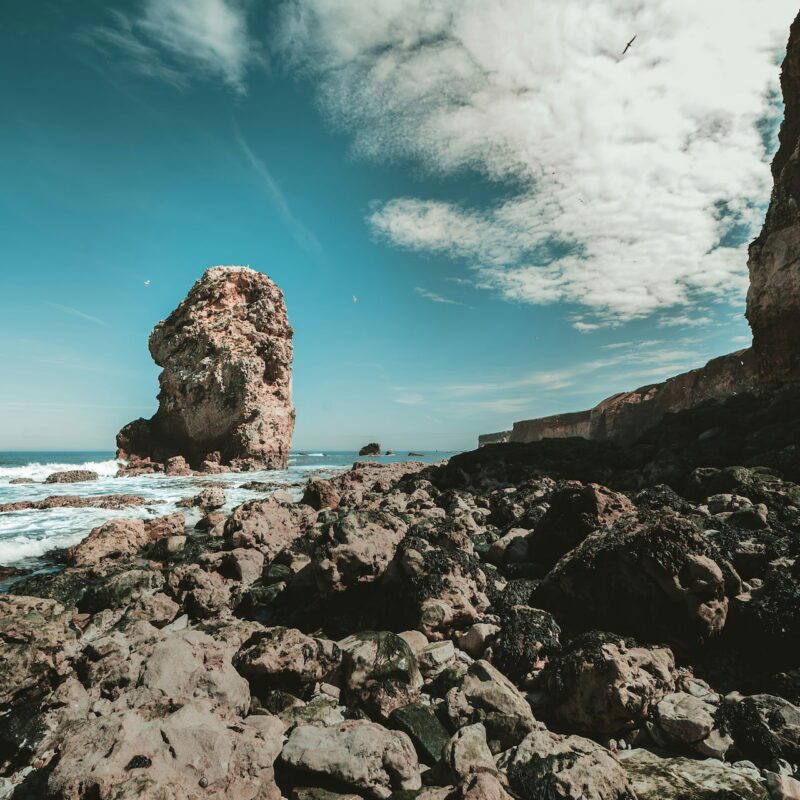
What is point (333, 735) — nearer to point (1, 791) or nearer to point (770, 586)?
point (1, 791)

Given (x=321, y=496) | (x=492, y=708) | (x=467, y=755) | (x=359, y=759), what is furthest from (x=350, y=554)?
(x=321, y=496)

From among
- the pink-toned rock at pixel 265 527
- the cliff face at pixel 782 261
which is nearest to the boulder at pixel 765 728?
the pink-toned rock at pixel 265 527

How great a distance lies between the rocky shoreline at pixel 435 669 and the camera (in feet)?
10.0

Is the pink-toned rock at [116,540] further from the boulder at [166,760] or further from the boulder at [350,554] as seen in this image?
the boulder at [166,760]

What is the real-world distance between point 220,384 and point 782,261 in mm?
37879

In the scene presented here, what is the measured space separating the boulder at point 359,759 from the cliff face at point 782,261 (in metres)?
27.7

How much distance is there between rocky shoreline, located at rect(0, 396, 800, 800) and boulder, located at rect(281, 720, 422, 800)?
14mm

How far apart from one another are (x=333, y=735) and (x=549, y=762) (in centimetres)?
162

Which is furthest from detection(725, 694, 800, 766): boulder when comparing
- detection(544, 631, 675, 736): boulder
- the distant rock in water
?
the distant rock in water

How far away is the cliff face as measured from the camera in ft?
71.5

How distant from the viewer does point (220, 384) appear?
1442 inches

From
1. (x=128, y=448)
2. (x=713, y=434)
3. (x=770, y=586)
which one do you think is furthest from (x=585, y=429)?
(x=770, y=586)

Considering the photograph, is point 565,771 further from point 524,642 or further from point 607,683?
point 524,642

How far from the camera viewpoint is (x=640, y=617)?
4688mm
